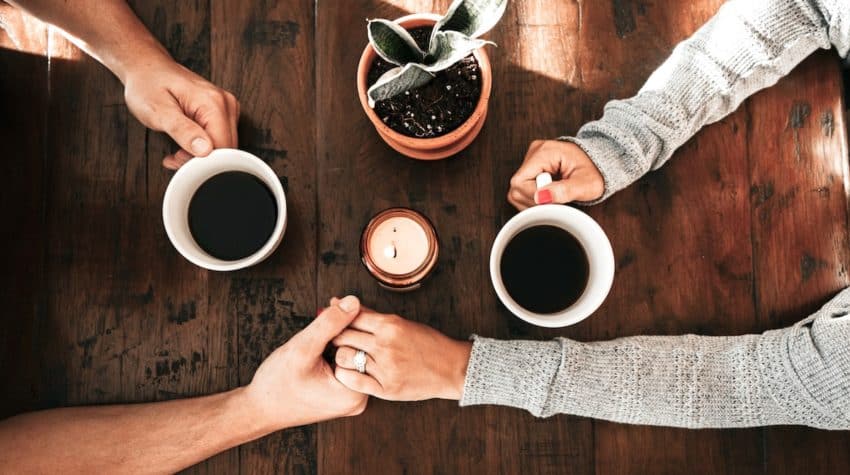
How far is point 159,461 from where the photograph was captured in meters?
0.94

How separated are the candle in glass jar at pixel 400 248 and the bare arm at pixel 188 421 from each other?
74 millimetres

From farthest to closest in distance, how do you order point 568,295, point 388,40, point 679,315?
1. point 679,315
2. point 568,295
3. point 388,40

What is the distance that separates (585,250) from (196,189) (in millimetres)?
604

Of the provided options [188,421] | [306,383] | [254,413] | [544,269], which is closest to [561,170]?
[544,269]

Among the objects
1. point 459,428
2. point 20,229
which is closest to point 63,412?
point 20,229

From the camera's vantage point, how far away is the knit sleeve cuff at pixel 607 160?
0.92m

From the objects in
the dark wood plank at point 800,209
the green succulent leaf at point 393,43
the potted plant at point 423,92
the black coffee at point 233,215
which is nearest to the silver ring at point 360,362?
the black coffee at point 233,215

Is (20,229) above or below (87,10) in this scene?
below

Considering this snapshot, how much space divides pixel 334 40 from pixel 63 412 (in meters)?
0.77

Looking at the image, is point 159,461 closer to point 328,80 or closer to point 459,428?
point 459,428

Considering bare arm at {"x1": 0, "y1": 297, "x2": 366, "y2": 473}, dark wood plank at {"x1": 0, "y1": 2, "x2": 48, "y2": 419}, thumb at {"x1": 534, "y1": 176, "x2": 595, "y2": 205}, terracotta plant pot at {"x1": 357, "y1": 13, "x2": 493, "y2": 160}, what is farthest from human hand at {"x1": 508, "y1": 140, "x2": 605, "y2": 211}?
dark wood plank at {"x1": 0, "y1": 2, "x2": 48, "y2": 419}

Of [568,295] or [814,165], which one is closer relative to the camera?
[568,295]

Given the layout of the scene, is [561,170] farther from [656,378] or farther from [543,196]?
[656,378]

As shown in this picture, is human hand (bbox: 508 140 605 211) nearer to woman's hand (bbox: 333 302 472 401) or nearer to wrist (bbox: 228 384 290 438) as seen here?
woman's hand (bbox: 333 302 472 401)
